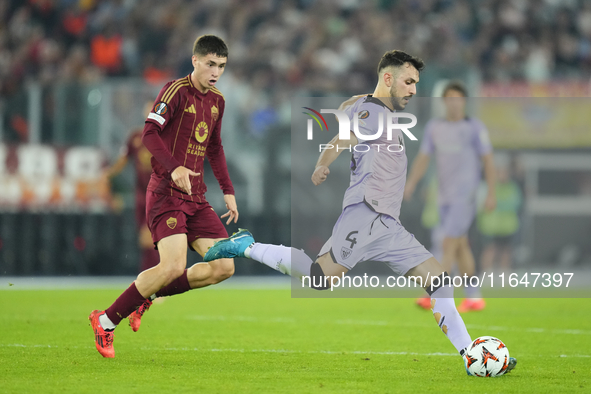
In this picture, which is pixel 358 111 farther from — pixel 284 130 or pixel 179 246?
pixel 284 130

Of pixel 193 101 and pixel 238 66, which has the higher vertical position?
pixel 238 66

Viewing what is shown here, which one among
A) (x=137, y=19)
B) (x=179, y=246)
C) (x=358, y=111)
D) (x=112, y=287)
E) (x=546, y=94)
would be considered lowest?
(x=112, y=287)

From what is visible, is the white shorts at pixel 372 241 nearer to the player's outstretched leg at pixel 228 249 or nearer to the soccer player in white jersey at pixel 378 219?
the soccer player in white jersey at pixel 378 219

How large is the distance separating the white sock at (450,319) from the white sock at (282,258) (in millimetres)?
912

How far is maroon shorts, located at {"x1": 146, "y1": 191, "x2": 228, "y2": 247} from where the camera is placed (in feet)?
20.2

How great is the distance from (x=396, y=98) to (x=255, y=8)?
1322 centimetres

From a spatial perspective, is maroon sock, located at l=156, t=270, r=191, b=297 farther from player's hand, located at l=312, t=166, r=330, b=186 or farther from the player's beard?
the player's beard

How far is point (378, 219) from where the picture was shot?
18.7ft

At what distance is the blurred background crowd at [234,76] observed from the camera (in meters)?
13.6

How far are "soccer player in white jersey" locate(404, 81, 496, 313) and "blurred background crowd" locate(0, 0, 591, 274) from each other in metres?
4.49

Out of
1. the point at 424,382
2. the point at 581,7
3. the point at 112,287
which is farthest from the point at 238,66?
the point at 424,382

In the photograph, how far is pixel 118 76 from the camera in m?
16.3

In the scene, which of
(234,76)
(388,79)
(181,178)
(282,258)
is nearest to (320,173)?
(282,258)

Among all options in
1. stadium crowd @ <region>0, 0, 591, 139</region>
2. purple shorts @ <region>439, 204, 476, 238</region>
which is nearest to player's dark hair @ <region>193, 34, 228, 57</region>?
purple shorts @ <region>439, 204, 476, 238</region>
